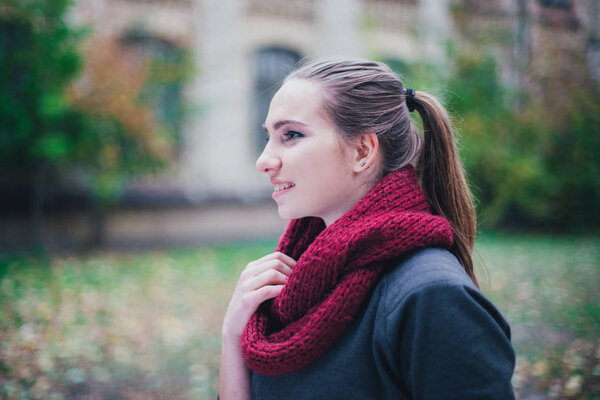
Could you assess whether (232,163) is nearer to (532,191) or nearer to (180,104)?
(180,104)

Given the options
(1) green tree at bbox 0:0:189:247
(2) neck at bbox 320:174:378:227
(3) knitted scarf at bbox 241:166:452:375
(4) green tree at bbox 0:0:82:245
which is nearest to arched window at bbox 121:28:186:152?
(1) green tree at bbox 0:0:189:247

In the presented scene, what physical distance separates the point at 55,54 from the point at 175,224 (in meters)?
4.84

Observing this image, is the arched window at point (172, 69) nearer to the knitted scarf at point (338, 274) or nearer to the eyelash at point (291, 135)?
the eyelash at point (291, 135)

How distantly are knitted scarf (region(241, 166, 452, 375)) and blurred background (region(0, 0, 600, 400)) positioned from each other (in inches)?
42.2

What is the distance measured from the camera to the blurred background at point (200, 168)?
15.5 ft

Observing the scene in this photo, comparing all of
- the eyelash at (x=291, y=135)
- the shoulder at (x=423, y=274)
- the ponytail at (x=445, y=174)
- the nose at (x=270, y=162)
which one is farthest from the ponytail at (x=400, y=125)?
the shoulder at (x=423, y=274)

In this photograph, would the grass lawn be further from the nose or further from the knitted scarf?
the nose

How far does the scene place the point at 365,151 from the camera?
155 centimetres

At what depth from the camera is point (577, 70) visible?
27.0 ft

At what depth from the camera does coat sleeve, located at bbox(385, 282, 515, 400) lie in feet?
3.58

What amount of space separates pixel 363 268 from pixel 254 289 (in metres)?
0.39

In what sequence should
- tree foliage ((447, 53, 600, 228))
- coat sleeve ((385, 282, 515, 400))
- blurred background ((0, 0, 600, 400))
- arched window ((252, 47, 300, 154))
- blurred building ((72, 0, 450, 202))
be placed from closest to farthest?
A: 1. coat sleeve ((385, 282, 515, 400))
2. blurred background ((0, 0, 600, 400))
3. tree foliage ((447, 53, 600, 228))
4. blurred building ((72, 0, 450, 202))
5. arched window ((252, 47, 300, 154))

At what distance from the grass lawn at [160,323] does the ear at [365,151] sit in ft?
2.05

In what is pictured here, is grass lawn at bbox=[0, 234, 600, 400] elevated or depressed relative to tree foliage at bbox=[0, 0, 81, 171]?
depressed
